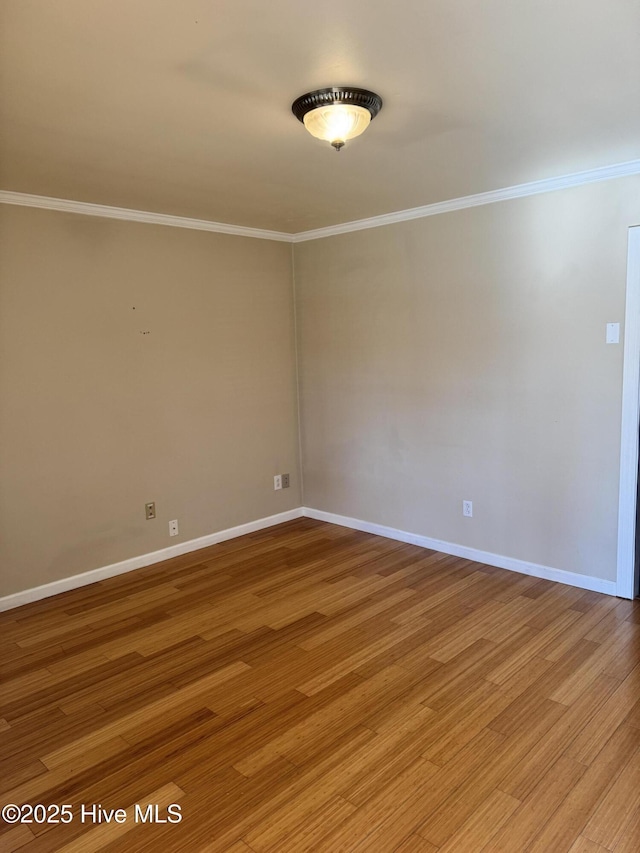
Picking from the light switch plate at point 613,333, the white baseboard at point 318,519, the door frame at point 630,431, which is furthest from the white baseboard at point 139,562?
the light switch plate at point 613,333

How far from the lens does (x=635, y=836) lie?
67.8 inches

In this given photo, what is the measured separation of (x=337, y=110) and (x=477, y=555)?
9.49ft

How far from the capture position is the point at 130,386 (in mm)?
3848

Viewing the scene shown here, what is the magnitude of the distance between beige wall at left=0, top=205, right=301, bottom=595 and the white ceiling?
20.2 inches

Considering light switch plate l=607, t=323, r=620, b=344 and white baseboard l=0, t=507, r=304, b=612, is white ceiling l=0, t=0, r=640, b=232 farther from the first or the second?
white baseboard l=0, t=507, r=304, b=612

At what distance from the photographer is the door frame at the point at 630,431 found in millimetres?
3086

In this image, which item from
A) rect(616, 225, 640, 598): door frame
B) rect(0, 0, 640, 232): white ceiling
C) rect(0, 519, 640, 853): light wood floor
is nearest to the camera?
rect(0, 0, 640, 232): white ceiling

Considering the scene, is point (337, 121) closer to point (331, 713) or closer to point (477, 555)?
point (331, 713)

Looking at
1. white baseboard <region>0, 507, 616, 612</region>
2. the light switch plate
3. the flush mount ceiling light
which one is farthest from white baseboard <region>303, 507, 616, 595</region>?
the flush mount ceiling light

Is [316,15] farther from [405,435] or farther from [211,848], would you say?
[405,435]

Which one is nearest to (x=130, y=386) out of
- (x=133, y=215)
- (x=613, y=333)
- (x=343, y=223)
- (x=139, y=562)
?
(x=133, y=215)

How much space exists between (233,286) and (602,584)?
3.21 m

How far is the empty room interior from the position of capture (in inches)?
71.4

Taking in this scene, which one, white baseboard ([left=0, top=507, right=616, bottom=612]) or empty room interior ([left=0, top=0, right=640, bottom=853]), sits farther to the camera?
white baseboard ([left=0, top=507, right=616, bottom=612])
